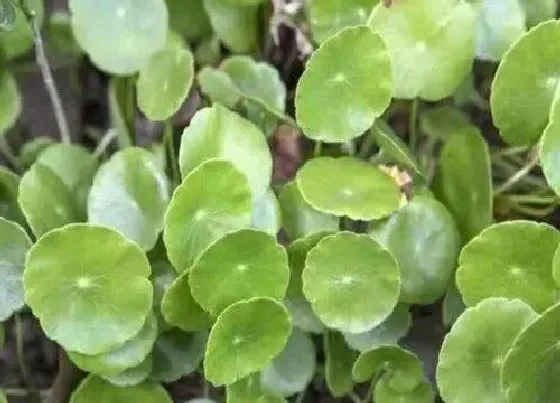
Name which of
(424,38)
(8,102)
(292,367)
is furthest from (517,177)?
(8,102)

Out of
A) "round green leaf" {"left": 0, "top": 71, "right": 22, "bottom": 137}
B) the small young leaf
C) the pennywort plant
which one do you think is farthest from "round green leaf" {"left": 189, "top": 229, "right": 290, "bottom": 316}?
"round green leaf" {"left": 0, "top": 71, "right": 22, "bottom": 137}

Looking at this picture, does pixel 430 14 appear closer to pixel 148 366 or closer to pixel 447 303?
pixel 447 303

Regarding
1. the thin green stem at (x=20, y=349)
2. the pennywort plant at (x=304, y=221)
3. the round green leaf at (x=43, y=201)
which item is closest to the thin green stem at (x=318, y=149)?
the pennywort plant at (x=304, y=221)

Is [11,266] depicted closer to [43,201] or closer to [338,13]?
[43,201]

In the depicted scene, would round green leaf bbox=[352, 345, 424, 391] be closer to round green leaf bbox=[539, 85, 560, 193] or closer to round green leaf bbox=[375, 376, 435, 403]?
round green leaf bbox=[375, 376, 435, 403]

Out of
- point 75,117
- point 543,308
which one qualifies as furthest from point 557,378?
point 75,117

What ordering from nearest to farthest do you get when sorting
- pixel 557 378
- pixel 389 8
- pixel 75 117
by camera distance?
1. pixel 557 378
2. pixel 389 8
3. pixel 75 117

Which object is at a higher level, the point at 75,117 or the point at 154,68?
the point at 154,68
